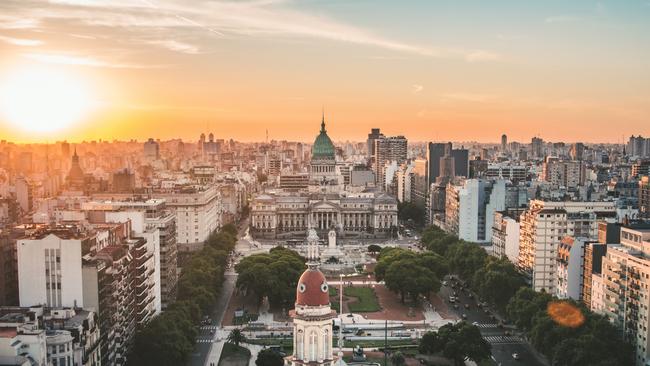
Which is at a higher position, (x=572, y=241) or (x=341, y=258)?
(x=572, y=241)

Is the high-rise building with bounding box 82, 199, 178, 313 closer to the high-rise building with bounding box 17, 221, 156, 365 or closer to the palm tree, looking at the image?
the palm tree

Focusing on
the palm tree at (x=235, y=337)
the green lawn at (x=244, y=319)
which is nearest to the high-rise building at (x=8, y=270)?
the palm tree at (x=235, y=337)

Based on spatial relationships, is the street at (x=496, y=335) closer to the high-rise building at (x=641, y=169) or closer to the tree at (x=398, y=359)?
the tree at (x=398, y=359)

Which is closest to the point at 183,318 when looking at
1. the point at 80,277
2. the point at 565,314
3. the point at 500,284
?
the point at 80,277

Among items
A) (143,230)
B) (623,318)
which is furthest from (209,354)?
(623,318)

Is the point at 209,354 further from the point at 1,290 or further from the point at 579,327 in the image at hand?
the point at 579,327
